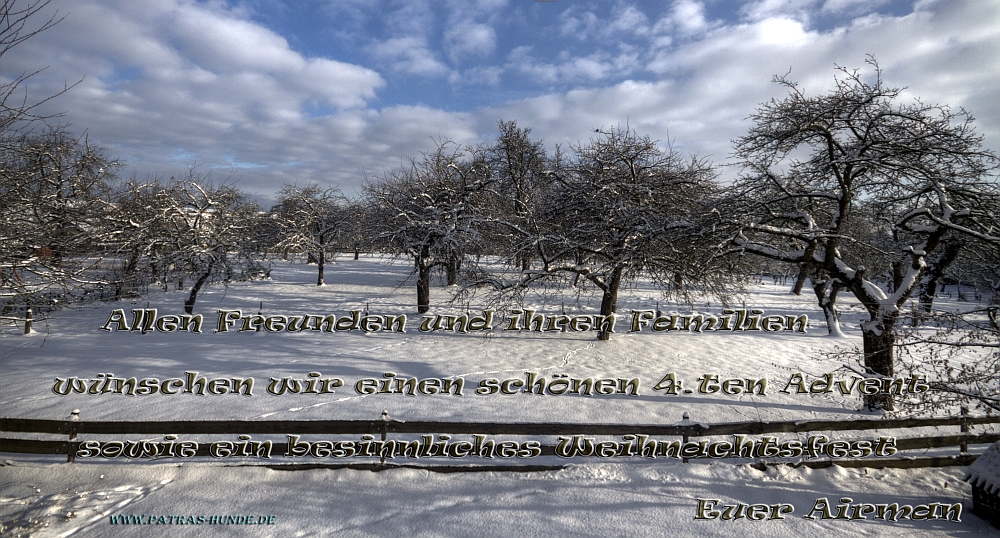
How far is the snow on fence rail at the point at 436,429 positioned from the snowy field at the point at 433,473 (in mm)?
214

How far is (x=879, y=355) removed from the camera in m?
8.27

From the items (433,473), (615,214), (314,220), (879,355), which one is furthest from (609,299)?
(314,220)

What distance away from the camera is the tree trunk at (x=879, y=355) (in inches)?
306

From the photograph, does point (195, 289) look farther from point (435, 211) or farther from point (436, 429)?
point (436, 429)

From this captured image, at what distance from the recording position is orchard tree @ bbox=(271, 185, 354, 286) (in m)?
27.3

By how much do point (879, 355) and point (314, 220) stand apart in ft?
99.0

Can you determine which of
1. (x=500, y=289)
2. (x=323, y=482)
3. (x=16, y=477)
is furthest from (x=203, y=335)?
(x=323, y=482)

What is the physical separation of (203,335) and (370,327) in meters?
5.80

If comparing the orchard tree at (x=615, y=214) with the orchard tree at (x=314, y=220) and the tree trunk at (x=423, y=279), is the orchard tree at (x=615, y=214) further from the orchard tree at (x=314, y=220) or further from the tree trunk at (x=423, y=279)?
the orchard tree at (x=314, y=220)

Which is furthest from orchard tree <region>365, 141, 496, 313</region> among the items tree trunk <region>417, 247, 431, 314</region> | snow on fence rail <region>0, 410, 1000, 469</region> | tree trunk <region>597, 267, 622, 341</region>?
snow on fence rail <region>0, 410, 1000, 469</region>

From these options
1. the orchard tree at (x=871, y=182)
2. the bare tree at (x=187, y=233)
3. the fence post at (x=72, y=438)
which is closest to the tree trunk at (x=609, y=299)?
the orchard tree at (x=871, y=182)

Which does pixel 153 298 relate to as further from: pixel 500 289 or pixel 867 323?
pixel 867 323

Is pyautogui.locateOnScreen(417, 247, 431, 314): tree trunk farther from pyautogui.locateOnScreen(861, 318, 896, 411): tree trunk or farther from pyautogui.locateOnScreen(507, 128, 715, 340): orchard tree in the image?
pyautogui.locateOnScreen(861, 318, 896, 411): tree trunk

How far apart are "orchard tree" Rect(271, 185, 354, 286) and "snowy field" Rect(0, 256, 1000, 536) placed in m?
12.2
